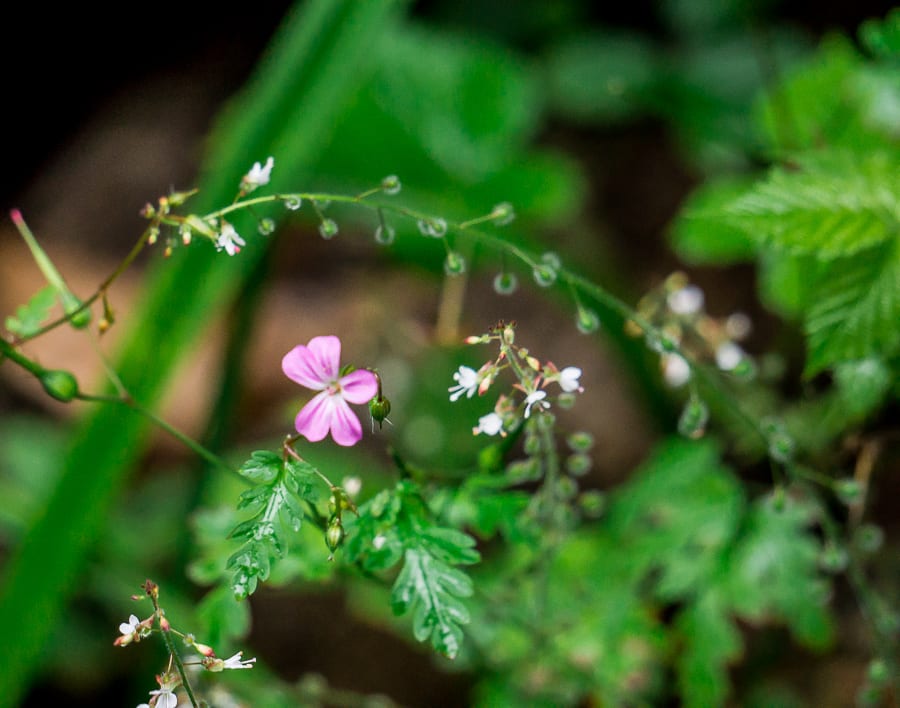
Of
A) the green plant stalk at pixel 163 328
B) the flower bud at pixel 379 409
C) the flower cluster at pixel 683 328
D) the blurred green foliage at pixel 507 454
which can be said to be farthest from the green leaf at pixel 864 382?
the green plant stalk at pixel 163 328

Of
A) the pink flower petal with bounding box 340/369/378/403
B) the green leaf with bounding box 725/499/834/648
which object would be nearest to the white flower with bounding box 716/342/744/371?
the green leaf with bounding box 725/499/834/648

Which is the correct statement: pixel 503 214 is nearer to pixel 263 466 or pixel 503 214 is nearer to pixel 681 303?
pixel 263 466

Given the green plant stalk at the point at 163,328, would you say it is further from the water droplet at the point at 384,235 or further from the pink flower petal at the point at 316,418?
the pink flower petal at the point at 316,418

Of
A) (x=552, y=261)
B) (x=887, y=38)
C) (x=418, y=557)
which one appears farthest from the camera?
(x=887, y=38)

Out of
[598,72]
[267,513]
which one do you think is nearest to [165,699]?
[267,513]

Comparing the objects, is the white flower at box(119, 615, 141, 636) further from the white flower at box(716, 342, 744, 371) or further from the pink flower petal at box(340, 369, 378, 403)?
the white flower at box(716, 342, 744, 371)

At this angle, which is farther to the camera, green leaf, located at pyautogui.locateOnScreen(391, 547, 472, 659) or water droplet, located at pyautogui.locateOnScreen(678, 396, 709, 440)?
water droplet, located at pyautogui.locateOnScreen(678, 396, 709, 440)

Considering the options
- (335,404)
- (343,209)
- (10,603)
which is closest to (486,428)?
(335,404)

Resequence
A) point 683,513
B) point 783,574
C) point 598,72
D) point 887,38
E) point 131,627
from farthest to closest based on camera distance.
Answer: point 598,72
point 683,513
point 783,574
point 887,38
point 131,627
